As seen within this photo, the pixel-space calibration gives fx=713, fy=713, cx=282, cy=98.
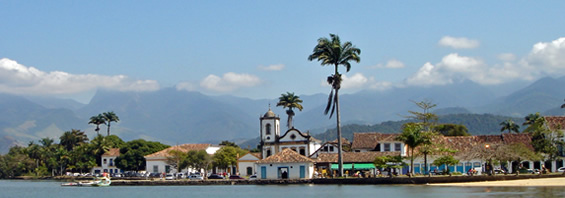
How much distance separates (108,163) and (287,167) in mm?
61887

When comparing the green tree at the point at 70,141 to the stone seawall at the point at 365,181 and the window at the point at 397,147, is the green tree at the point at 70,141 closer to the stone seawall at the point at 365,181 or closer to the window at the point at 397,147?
the stone seawall at the point at 365,181

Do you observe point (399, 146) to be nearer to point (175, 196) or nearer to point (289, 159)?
point (289, 159)

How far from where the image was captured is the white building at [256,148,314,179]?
72562 mm

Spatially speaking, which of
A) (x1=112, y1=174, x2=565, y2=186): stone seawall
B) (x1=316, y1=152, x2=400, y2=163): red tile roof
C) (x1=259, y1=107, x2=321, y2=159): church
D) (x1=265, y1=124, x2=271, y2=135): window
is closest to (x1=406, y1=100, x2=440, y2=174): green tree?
(x1=112, y1=174, x2=565, y2=186): stone seawall

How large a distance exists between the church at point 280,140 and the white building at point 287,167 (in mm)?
30250

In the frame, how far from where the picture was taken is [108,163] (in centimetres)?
12669

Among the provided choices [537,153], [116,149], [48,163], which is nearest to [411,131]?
[537,153]

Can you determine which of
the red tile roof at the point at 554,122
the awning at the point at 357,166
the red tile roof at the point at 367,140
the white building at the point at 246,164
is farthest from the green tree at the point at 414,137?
the white building at the point at 246,164

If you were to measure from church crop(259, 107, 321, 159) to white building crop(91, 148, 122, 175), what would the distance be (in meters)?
31.4

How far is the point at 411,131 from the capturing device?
2680 inches

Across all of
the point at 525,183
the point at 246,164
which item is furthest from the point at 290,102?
the point at 525,183

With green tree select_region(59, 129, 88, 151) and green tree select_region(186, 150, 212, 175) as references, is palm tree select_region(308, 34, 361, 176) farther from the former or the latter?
green tree select_region(59, 129, 88, 151)

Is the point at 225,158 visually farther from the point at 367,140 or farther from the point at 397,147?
the point at 397,147

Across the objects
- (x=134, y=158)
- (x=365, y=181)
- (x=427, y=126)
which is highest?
(x=427, y=126)
